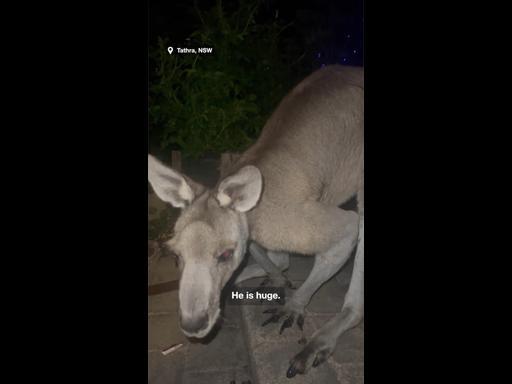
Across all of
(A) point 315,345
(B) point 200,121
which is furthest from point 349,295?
(B) point 200,121

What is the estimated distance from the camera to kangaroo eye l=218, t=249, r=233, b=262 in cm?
260

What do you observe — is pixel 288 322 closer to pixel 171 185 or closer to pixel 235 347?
pixel 235 347

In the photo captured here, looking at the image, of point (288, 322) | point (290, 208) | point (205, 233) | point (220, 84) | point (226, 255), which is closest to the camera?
point (205, 233)

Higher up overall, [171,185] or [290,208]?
[171,185]

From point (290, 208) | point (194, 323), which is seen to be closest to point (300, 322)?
point (290, 208)

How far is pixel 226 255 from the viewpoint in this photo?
8.66 feet

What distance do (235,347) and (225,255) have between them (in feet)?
2.72

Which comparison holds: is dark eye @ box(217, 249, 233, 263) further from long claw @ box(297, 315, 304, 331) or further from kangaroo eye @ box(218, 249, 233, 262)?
long claw @ box(297, 315, 304, 331)

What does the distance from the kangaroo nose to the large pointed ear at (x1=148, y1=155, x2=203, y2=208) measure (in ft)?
2.32

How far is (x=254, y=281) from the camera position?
299 centimetres

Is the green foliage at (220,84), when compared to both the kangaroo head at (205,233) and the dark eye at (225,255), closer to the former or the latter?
the kangaroo head at (205,233)

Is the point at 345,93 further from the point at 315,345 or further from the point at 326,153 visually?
the point at 315,345
